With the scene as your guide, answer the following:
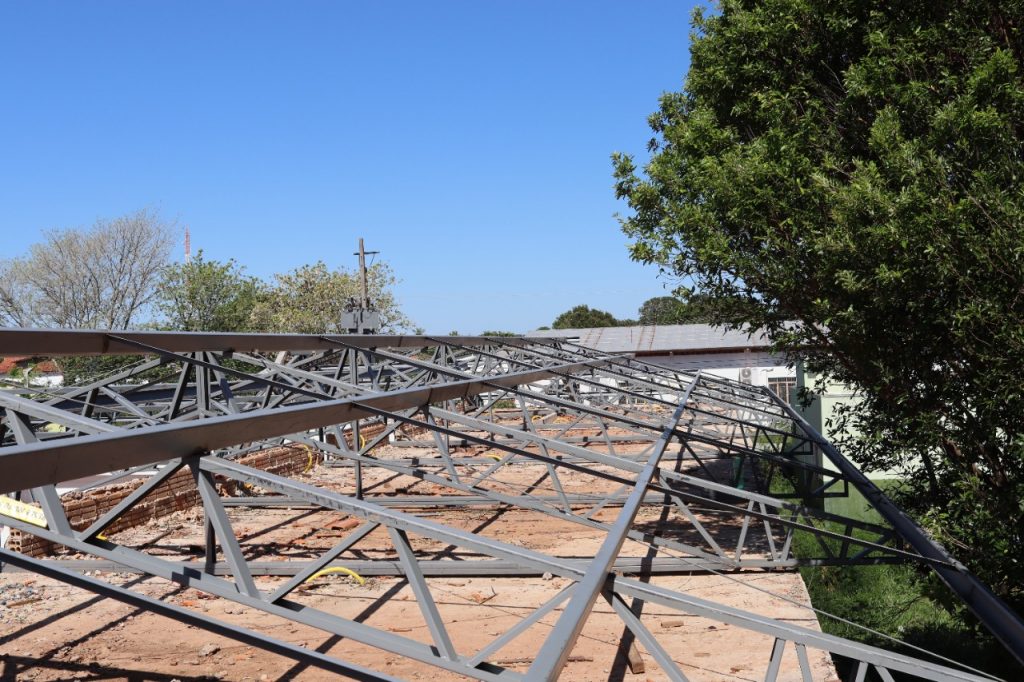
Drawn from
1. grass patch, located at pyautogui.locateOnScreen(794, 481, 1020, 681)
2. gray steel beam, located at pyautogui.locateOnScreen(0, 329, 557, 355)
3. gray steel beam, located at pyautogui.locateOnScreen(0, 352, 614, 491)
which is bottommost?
grass patch, located at pyautogui.locateOnScreen(794, 481, 1020, 681)

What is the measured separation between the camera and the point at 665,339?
38.1 m

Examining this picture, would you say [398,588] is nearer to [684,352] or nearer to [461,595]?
[461,595]

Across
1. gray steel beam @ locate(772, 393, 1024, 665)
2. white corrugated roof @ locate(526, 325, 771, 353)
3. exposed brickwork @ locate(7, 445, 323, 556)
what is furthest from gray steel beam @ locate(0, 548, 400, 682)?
white corrugated roof @ locate(526, 325, 771, 353)

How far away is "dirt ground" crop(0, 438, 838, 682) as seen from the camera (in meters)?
7.05

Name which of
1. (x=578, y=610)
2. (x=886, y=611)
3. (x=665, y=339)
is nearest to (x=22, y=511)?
(x=578, y=610)

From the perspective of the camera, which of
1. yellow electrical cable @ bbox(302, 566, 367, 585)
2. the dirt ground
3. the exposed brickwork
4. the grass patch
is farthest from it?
the grass patch

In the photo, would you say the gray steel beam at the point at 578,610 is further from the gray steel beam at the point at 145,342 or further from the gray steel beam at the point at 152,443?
the gray steel beam at the point at 145,342

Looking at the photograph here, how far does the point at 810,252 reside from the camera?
813 cm

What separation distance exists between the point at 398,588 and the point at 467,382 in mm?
2295

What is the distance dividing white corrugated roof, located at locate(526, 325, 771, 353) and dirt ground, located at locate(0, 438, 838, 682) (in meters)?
25.2

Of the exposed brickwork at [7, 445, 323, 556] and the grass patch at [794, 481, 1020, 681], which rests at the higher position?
the exposed brickwork at [7, 445, 323, 556]

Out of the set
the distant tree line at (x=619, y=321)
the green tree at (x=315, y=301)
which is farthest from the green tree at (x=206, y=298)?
the distant tree line at (x=619, y=321)

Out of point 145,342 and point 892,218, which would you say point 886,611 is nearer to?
point 892,218

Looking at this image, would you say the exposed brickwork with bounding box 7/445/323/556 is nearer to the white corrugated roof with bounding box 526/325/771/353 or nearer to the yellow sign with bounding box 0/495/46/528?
the yellow sign with bounding box 0/495/46/528
